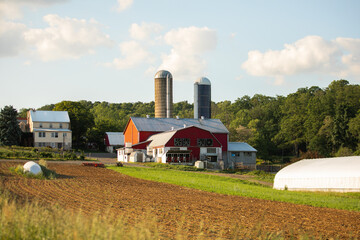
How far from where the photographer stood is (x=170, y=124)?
67.4 m

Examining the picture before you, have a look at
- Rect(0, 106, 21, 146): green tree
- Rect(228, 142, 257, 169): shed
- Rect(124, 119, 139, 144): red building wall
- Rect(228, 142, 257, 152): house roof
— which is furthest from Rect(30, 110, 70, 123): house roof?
Rect(228, 142, 257, 169): shed

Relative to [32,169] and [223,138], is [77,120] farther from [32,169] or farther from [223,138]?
[32,169]

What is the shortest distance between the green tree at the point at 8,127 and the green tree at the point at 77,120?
12.4 metres

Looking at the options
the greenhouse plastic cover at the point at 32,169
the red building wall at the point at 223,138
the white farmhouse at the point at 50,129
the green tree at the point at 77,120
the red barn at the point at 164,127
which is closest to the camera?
the greenhouse plastic cover at the point at 32,169

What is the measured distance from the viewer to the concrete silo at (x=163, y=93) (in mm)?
71250

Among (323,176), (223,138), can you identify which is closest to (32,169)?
(323,176)

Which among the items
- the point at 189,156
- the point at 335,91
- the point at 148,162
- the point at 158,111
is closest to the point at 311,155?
the point at 189,156

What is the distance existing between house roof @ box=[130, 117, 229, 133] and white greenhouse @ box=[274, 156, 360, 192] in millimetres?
32562

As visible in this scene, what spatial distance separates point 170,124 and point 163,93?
251 inches

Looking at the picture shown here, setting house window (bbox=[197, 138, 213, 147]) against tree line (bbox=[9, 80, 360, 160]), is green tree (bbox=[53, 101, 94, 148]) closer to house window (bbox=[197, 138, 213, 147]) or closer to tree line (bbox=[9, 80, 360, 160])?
tree line (bbox=[9, 80, 360, 160])

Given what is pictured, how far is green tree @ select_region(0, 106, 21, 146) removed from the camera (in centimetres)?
7150

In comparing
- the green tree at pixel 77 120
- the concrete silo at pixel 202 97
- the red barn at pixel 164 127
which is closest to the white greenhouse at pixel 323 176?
the red barn at pixel 164 127

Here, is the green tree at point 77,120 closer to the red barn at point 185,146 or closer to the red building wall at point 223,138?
the red barn at point 185,146

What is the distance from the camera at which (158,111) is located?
238 ft
